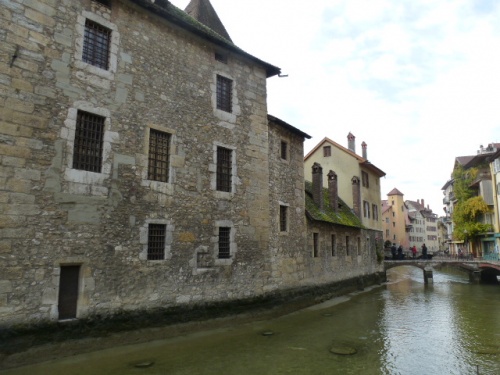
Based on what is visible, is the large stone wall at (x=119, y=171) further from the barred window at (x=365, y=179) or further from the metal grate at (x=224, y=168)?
the barred window at (x=365, y=179)

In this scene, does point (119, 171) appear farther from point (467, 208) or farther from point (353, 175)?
point (467, 208)

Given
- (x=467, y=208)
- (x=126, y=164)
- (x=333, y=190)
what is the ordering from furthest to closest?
(x=467, y=208)
(x=333, y=190)
(x=126, y=164)

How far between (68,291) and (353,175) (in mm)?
21251

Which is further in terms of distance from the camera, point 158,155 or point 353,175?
point 353,175

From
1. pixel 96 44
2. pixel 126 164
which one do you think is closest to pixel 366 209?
pixel 126 164

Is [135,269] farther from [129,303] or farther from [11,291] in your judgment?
[11,291]

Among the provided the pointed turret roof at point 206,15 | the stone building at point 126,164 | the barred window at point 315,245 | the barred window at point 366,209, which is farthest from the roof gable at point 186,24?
the barred window at point 366,209

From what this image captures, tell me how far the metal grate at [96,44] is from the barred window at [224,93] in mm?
3782

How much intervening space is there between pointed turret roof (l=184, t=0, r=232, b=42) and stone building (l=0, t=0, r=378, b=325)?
345 centimetres

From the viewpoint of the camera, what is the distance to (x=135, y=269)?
8.89 m

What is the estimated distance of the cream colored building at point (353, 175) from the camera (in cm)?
2506

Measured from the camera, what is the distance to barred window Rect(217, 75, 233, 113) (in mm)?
Result: 11852

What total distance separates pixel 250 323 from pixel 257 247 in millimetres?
2477

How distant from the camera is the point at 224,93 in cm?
1202
